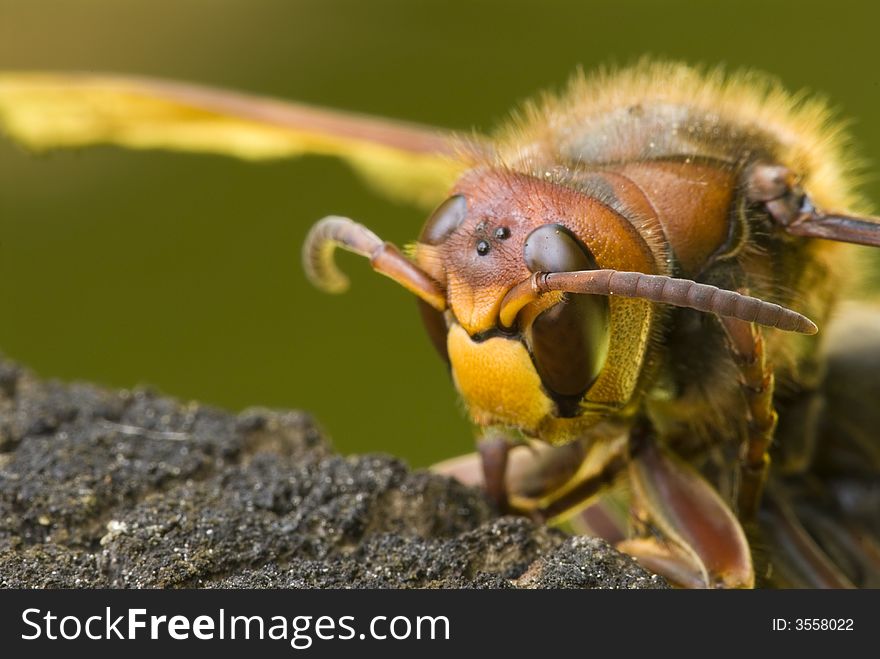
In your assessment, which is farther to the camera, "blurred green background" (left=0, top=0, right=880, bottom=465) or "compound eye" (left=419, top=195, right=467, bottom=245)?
"blurred green background" (left=0, top=0, right=880, bottom=465)

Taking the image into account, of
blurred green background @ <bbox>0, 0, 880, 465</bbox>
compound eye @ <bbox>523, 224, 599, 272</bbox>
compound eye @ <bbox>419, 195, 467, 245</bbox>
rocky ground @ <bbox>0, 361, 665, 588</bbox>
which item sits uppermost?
blurred green background @ <bbox>0, 0, 880, 465</bbox>

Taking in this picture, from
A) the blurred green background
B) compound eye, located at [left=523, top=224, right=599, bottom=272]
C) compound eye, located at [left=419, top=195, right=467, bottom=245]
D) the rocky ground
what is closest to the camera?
the rocky ground

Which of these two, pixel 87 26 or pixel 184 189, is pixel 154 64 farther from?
pixel 184 189

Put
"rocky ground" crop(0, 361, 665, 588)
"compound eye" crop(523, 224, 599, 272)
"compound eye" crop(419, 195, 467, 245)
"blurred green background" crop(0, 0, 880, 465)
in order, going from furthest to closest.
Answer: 1. "blurred green background" crop(0, 0, 880, 465)
2. "compound eye" crop(419, 195, 467, 245)
3. "compound eye" crop(523, 224, 599, 272)
4. "rocky ground" crop(0, 361, 665, 588)

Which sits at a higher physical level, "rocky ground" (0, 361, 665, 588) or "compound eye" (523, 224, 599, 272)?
"compound eye" (523, 224, 599, 272)

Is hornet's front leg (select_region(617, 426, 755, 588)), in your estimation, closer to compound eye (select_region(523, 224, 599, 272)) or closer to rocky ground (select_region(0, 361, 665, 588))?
rocky ground (select_region(0, 361, 665, 588))

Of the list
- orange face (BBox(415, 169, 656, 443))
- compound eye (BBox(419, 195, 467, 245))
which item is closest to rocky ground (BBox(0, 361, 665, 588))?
orange face (BBox(415, 169, 656, 443))

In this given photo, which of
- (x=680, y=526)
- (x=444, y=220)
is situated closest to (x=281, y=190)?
(x=444, y=220)
